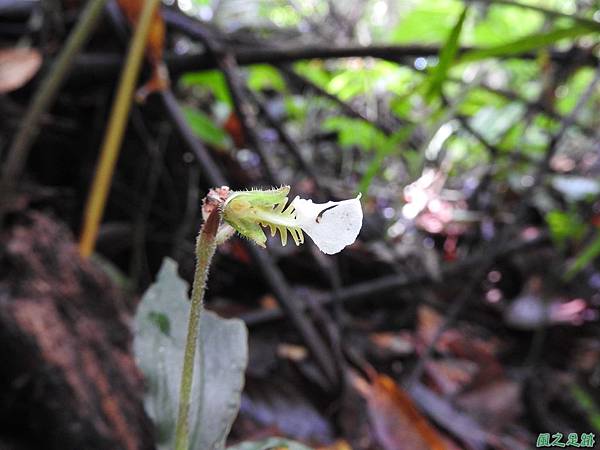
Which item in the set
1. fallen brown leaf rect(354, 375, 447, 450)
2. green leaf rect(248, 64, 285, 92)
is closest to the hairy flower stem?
fallen brown leaf rect(354, 375, 447, 450)

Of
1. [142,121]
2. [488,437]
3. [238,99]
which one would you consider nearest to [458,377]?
[488,437]

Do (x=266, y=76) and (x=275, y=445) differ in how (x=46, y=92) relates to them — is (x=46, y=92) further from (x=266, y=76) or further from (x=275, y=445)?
(x=266, y=76)

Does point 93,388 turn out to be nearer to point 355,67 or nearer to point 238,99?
point 238,99

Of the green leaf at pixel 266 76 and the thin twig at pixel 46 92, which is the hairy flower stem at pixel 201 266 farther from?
the green leaf at pixel 266 76

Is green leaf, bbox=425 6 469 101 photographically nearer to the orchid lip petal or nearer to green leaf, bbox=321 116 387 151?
the orchid lip petal

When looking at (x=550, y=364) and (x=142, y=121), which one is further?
(x=550, y=364)
